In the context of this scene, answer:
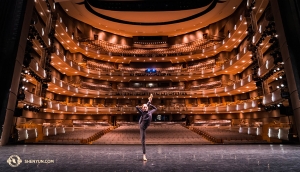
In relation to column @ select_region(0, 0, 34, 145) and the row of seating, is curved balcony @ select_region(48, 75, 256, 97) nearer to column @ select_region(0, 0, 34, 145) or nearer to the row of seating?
the row of seating

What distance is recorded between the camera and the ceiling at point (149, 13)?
33447mm

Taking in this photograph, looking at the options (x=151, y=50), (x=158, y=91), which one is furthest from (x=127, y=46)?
(x=158, y=91)

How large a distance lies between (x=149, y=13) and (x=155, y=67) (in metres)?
12.3

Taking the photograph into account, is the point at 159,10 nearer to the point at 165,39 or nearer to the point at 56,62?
the point at 165,39

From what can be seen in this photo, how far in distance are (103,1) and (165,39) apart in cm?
1600

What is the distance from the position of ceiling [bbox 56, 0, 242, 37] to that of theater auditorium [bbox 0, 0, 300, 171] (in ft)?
0.55

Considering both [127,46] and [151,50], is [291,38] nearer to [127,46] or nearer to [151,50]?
[151,50]

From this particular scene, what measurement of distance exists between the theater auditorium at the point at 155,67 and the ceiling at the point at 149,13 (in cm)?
17

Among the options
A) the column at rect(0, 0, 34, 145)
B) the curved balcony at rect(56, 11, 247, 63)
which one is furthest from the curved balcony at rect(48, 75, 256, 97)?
the column at rect(0, 0, 34, 145)

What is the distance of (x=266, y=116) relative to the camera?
26.8 m

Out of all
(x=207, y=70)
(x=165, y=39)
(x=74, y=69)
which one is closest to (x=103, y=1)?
(x=74, y=69)

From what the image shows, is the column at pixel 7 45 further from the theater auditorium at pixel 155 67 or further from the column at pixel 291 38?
the column at pixel 291 38

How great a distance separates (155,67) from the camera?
44531 millimetres

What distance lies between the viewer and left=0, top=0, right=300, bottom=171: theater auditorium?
51.1 ft
